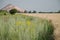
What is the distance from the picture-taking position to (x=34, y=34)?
3154mm

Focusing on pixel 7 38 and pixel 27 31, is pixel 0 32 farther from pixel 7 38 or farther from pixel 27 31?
pixel 27 31

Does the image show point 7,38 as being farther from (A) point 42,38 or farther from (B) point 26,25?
(A) point 42,38

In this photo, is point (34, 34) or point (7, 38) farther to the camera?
point (34, 34)

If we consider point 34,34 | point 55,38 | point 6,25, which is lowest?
Answer: point 55,38

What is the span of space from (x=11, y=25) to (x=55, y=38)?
7.60ft

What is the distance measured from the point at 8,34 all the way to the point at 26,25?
1.59 feet

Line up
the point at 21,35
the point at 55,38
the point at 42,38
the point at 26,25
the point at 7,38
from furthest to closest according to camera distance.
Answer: the point at 55,38
the point at 42,38
the point at 26,25
the point at 21,35
the point at 7,38

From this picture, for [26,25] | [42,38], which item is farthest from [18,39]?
[42,38]

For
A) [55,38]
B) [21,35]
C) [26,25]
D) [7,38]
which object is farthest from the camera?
[55,38]

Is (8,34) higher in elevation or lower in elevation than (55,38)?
higher

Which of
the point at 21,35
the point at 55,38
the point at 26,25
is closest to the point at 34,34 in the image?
the point at 26,25

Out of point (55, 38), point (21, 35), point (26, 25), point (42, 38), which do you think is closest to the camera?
point (21, 35)

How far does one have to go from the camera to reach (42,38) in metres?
3.78

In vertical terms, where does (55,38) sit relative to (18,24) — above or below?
below
